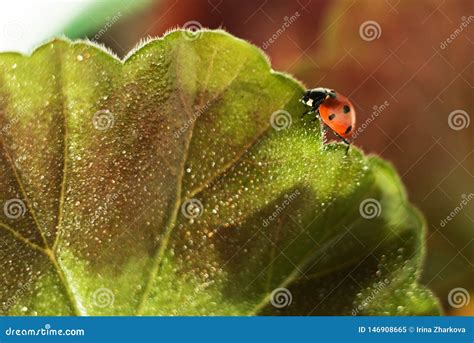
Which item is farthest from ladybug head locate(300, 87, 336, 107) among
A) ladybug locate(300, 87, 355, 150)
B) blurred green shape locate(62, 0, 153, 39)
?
blurred green shape locate(62, 0, 153, 39)

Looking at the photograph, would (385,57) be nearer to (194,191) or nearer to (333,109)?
(333,109)

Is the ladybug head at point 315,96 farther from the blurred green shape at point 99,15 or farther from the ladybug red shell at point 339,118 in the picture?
the blurred green shape at point 99,15

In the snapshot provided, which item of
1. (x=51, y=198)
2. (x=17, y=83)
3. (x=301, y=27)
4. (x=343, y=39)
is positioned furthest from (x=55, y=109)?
(x=343, y=39)

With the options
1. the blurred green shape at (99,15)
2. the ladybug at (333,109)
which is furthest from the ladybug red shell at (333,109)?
the blurred green shape at (99,15)

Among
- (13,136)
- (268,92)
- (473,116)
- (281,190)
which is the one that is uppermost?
(473,116)
